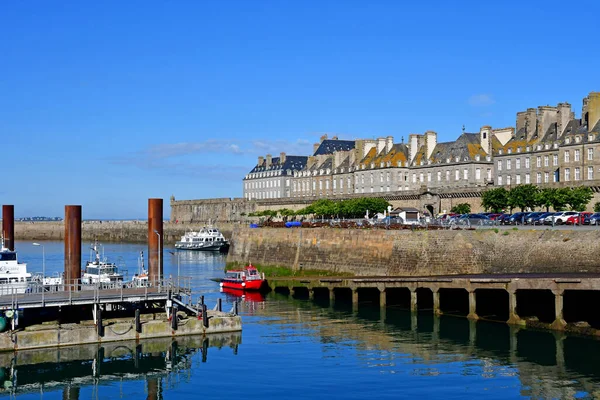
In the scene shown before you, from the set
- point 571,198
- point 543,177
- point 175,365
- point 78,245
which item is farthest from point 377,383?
point 543,177

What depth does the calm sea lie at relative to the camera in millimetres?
30969

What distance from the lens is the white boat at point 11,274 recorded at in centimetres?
3941

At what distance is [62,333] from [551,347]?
2166 centimetres

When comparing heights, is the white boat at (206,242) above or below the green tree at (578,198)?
below

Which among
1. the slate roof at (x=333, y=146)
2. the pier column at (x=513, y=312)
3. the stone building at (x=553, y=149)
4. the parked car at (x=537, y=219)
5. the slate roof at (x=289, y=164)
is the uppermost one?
the slate roof at (x=333, y=146)

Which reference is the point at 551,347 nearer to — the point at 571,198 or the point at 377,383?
the point at 377,383

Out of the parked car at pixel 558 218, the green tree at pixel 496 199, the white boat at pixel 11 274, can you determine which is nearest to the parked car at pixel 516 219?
the parked car at pixel 558 218

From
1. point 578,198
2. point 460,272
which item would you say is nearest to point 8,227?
point 460,272

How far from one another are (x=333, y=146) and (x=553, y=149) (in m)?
55.0

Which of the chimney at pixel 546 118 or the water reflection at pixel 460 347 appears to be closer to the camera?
the water reflection at pixel 460 347

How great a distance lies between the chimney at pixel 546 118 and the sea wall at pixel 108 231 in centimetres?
6420

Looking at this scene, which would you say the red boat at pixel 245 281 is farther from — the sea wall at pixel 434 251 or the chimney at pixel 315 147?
the chimney at pixel 315 147

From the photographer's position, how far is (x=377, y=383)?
31.8 m

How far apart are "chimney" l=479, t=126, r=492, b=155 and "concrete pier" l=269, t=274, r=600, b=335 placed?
164 ft
